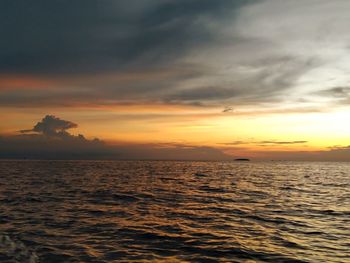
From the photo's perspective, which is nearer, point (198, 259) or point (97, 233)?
point (198, 259)

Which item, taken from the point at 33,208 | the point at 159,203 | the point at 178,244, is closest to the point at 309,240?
the point at 178,244

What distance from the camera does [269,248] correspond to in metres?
17.8

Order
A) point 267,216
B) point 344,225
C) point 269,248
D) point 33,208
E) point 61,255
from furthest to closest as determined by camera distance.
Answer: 1. point 33,208
2. point 267,216
3. point 344,225
4. point 269,248
5. point 61,255

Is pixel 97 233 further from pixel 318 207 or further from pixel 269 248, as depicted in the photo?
pixel 318 207

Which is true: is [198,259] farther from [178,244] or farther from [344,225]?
[344,225]

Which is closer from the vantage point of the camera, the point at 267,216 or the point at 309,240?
the point at 309,240

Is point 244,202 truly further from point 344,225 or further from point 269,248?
point 269,248

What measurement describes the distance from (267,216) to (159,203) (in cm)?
1099

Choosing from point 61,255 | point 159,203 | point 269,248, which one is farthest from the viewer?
point 159,203

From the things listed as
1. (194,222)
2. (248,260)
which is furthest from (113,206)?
(248,260)

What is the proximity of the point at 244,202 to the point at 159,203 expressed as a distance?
8506 millimetres

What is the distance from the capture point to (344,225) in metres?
24.2

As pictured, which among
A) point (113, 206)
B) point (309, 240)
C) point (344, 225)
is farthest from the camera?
point (113, 206)

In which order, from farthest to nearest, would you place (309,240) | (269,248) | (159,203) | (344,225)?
1. (159,203)
2. (344,225)
3. (309,240)
4. (269,248)
